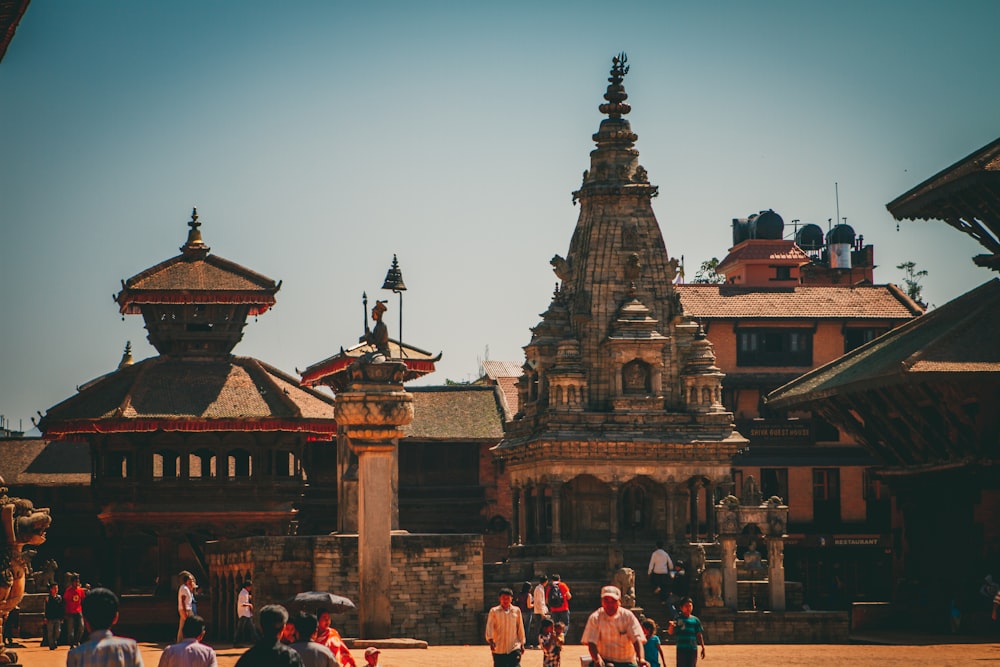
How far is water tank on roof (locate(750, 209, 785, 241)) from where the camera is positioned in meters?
78.9

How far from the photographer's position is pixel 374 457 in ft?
116

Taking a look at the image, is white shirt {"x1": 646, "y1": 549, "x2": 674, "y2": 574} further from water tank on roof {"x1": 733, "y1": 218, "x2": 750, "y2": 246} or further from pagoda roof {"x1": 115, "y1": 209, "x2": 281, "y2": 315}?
water tank on roof {"x1": 733, "y1": 218, "x2": 750, "y2": 246}

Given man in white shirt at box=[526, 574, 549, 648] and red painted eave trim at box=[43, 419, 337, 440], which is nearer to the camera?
man in white shirt at box=[526, 574, 549, 648]

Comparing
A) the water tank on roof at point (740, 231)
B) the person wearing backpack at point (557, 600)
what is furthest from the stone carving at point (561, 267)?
the water tank on roof at point (740, 231)

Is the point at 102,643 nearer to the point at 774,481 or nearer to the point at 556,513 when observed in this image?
the point at 556,513

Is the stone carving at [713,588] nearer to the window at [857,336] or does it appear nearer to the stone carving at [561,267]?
the stone carving at [561,267]

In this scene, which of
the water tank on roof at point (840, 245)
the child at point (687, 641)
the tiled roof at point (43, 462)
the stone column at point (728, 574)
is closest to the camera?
the child at point (687, 641)

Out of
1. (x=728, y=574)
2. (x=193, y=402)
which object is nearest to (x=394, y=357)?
(x=193, y=402)

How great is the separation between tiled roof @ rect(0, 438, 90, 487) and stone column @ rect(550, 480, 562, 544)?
1694 centimetres

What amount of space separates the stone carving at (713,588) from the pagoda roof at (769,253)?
113 ft

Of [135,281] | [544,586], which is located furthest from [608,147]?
[544,586]

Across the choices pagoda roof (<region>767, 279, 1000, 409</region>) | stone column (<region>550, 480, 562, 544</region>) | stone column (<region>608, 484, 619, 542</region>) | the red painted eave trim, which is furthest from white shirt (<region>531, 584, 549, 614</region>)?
the red painted eave trim

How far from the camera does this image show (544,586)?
38.5 m

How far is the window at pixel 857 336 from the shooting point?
68.1 meters
